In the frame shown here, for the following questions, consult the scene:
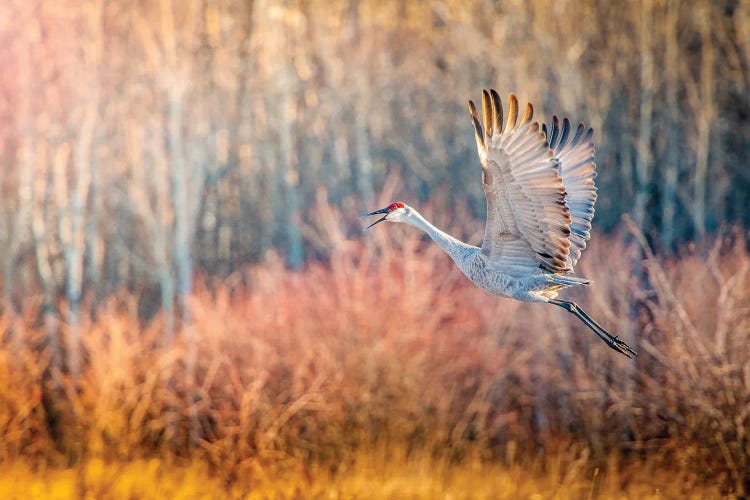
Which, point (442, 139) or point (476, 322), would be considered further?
point (442, 139)

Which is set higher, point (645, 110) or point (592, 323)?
point (645, 110)

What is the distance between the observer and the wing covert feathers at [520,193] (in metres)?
5.73

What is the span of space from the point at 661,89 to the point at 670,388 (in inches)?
443

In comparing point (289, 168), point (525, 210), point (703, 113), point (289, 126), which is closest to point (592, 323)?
point (525, 210)

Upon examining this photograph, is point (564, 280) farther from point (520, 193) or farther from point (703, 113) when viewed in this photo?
point (703, 113)

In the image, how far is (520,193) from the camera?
602 cm

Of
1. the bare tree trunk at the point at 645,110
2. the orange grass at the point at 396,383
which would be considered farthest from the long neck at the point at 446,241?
the bare tree trunk at the point at 645,110

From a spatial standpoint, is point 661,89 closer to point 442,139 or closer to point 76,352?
point 442,139

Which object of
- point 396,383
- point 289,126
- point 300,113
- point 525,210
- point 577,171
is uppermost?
point 300,113

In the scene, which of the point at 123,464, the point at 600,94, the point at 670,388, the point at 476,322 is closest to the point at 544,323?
the point at 476,322

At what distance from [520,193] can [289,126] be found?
1447 cm

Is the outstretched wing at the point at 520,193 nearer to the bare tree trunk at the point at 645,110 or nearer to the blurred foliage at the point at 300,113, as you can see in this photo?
the blurred foliage at the point at 300,113

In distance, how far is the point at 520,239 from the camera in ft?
20.8

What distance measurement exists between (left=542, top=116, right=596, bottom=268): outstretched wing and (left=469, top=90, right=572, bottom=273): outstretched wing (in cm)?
71
